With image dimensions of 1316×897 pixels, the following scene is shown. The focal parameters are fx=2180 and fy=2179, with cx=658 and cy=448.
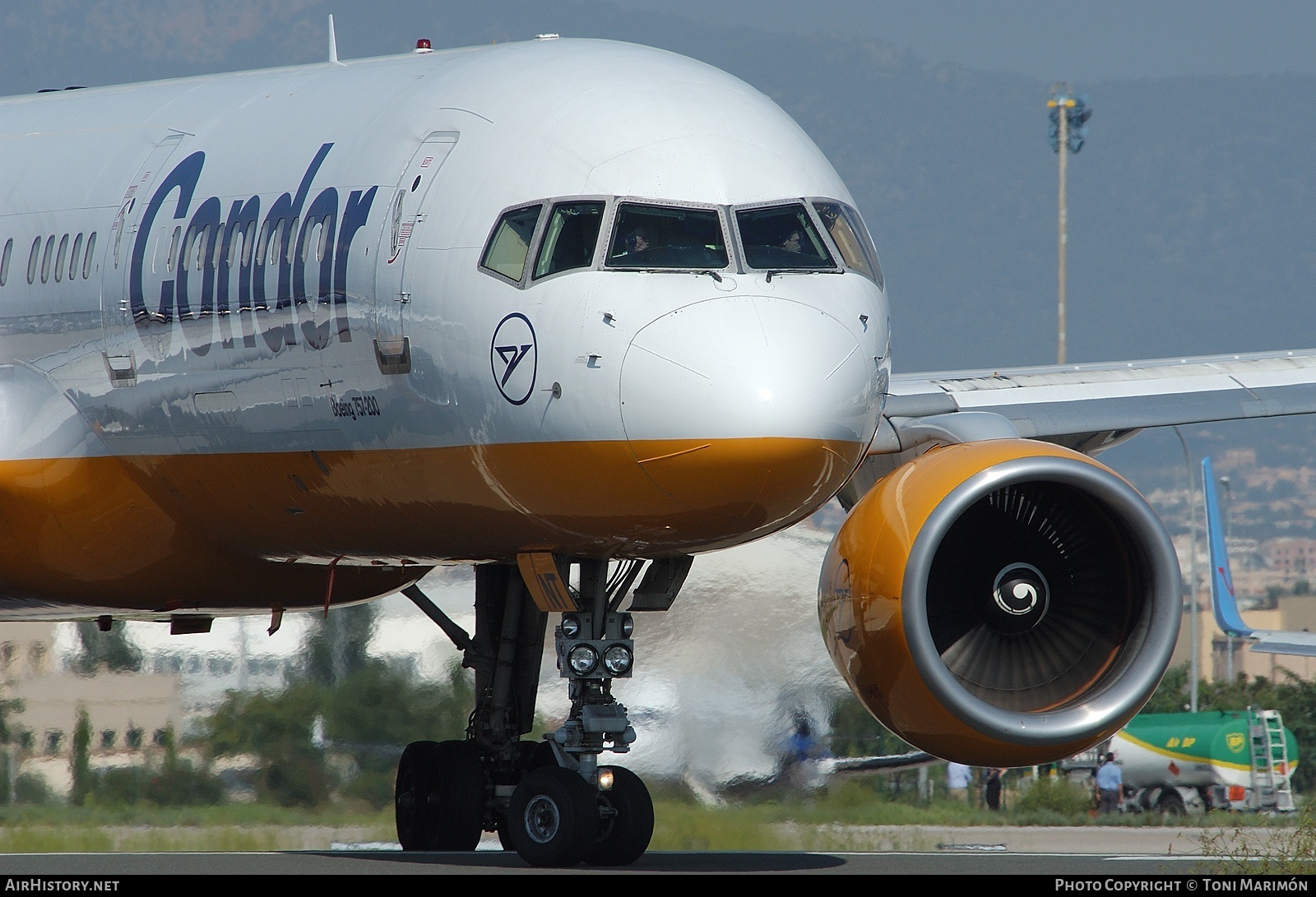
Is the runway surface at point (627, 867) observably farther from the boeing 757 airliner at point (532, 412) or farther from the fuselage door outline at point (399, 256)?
the fuselage door outline at point (399, 256)

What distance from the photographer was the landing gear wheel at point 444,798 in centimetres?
1448

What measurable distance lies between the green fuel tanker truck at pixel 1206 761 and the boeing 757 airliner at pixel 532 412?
50.9 feet

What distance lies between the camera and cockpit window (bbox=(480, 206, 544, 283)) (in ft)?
36.4

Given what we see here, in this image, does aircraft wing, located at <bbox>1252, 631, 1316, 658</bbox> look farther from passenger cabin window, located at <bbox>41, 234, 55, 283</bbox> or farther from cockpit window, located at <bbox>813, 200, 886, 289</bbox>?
passenger cabin window, located at <bbox>41, 234, 55, 283</bbox>

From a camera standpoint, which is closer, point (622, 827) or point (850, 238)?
point (850, 238)

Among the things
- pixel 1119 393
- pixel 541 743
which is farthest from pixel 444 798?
pixel 1119 393

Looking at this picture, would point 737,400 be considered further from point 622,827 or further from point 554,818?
point 622,827

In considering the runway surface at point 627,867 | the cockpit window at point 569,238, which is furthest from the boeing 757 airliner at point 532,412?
the runway surface at point 627,867

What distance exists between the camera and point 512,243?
11.2 metres

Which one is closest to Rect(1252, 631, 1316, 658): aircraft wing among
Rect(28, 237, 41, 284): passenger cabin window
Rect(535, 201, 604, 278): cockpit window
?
Rect(28, 237, 41, 284): passenger cabin window

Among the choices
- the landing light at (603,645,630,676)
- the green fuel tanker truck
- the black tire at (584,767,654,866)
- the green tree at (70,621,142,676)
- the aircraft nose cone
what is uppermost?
the aircraft nose cone

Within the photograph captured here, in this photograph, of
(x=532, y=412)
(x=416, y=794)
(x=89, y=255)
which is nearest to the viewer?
(x=532, y=412)

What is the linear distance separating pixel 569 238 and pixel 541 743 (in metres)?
4.92

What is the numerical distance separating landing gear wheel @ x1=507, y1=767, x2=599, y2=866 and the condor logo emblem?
2.23 meters
